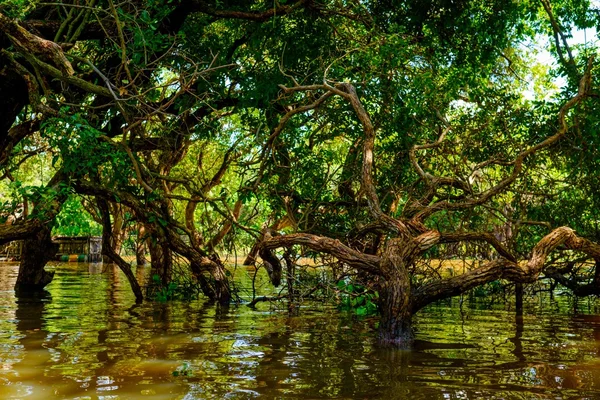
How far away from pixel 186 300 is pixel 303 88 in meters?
6.37

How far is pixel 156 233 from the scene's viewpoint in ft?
38.9

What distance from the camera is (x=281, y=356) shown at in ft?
24.0

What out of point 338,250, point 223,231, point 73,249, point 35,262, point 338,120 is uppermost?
point 338,120

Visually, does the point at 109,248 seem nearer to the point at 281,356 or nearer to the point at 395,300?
the point at 281,356

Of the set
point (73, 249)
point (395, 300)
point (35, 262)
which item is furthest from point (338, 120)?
point (73, 249)

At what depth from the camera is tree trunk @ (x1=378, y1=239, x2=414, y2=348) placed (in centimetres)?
768

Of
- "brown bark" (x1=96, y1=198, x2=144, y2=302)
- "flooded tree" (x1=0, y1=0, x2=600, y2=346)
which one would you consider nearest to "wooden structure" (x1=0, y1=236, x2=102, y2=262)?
"flooded tree" (x1=0, y1=0, x2=600, y2=346)

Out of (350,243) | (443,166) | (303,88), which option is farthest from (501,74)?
(303,88)

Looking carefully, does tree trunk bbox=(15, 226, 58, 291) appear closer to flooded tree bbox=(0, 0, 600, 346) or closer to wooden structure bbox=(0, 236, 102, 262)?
flooded tree bbox=(0, 0, 600, 346)

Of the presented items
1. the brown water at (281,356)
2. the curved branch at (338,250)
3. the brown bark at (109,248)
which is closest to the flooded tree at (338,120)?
the brown bark at (109,248)

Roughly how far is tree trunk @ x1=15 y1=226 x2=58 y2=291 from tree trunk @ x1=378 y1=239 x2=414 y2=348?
9.31 meters

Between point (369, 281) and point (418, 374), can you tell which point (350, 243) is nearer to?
point (369, 281)

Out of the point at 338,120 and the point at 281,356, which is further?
the point at 338,120

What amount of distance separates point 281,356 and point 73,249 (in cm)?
3132
